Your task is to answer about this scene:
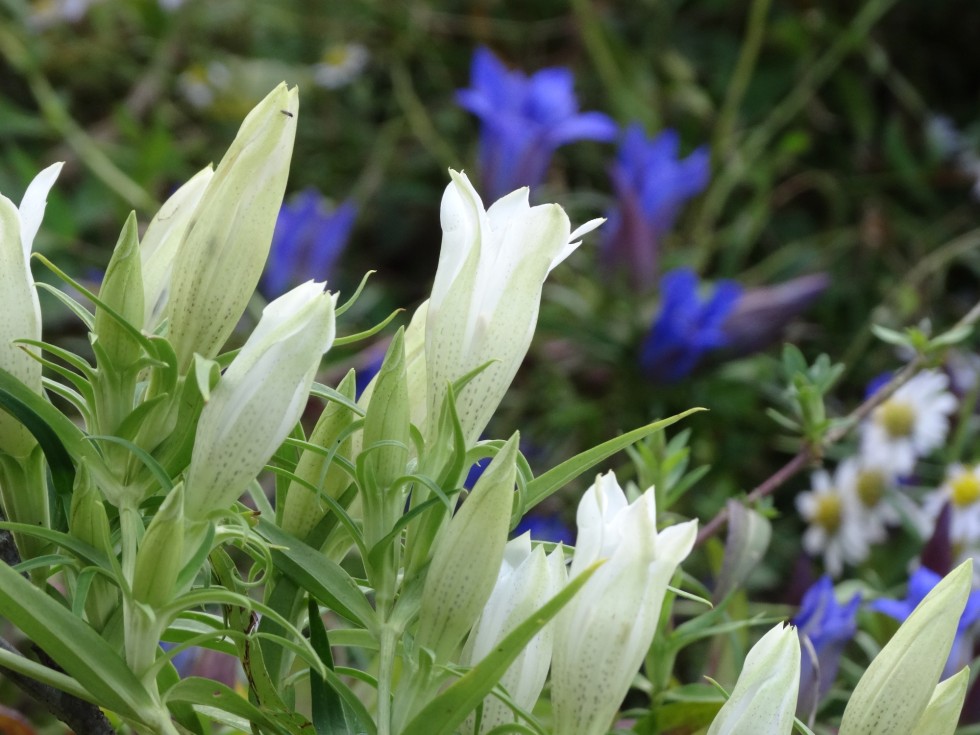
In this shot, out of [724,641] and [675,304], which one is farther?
[675,304]

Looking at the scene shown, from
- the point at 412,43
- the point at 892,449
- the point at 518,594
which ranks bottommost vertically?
the point at 892,449

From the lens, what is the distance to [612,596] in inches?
9.0

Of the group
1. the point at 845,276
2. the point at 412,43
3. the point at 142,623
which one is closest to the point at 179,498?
the point at 142,623

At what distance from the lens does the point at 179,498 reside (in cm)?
21

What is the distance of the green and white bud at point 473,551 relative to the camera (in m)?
0.23

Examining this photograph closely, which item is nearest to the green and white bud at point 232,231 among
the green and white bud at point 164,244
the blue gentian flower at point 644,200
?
the green and white bud at point 164,244

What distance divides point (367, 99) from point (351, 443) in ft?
2.80

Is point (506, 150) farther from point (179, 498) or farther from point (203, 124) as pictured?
point (179, 498)

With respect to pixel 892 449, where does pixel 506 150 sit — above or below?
above

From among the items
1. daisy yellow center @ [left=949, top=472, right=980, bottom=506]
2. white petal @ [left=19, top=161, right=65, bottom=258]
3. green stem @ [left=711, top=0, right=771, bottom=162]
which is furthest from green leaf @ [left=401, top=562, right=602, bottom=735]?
green stem @ [left=711, top=0, right=771, bottom=162]

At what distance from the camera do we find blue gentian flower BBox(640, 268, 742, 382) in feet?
2.39

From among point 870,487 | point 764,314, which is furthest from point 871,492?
point 764,314

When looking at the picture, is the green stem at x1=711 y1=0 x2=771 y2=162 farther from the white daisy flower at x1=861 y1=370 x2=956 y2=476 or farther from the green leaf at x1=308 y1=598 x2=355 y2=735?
the green leaf at x1=308 y1=598 x2=355 y2=735

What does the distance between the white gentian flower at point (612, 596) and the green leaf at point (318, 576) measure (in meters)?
0.04
